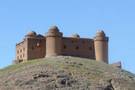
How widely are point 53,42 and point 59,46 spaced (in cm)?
117

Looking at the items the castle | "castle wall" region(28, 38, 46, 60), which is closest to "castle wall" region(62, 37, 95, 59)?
the castle

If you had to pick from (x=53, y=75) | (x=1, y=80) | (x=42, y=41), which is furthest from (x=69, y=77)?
(x=42, y=41)

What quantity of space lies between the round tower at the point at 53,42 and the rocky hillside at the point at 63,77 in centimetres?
685

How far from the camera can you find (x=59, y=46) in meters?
82.6

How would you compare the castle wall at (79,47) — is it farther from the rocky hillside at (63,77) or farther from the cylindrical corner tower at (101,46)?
the rocky hillside at (63,77)

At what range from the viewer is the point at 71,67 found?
7175cm

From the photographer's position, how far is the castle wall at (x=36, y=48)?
82.6 metres

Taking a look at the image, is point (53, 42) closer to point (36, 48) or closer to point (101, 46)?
point (36, 48)

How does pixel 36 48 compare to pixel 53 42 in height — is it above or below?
below

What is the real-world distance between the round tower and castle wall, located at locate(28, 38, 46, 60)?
3.14ft

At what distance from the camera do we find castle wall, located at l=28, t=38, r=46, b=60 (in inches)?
3253

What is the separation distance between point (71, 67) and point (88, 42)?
1399 centimetres

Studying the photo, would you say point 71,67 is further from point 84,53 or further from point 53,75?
point 84,53

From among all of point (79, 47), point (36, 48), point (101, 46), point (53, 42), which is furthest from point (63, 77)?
point (79, 47)
